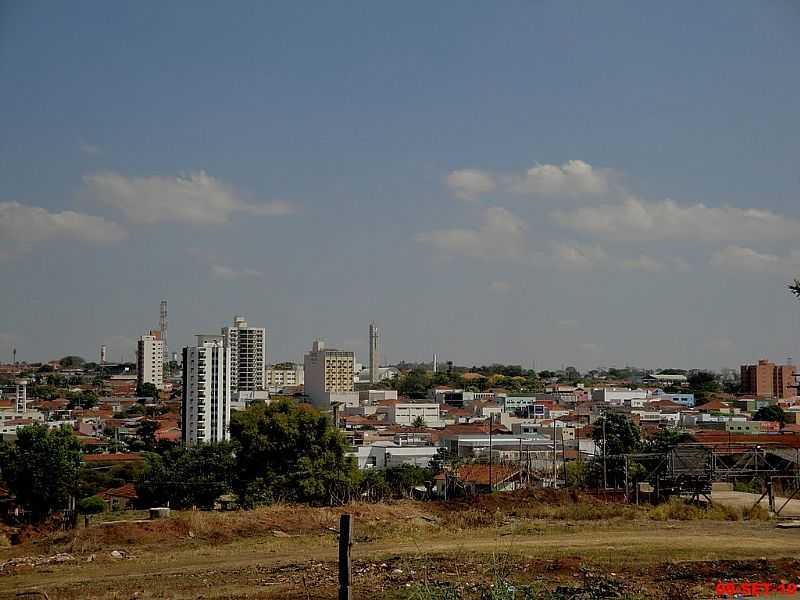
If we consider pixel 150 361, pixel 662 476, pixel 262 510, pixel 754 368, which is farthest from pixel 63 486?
pixel 150 361

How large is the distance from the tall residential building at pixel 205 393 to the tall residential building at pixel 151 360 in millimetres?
70243

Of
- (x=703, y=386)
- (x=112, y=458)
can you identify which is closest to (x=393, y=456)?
(x=112, y=458)

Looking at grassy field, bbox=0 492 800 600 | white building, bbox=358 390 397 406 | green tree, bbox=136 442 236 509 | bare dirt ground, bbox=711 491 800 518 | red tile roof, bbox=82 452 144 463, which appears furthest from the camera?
white building, bbox=358 390 397 406

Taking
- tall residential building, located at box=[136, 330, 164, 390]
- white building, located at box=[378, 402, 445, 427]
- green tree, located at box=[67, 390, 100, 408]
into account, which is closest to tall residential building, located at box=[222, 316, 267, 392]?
tall residential building, located at box=[136, 330, 164, 390]

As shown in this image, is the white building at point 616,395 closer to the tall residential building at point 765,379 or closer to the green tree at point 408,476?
the tall residential building at point 765,379

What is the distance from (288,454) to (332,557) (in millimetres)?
11885

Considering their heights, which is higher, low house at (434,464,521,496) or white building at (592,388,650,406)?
low house at (434,464,521,496)

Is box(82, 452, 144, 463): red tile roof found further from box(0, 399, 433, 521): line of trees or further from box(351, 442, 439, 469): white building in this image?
box(351, 442, 439, 469): white building

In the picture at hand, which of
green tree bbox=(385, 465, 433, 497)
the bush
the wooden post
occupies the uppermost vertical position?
the wooden post

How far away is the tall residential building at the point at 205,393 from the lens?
63.2 m

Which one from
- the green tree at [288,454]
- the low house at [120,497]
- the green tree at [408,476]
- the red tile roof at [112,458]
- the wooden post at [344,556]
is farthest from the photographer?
the red tile roof at [112,458]

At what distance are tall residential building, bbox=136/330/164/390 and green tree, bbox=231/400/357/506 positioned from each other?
11435 centimetres

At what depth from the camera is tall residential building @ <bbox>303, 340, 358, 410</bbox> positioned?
114 m

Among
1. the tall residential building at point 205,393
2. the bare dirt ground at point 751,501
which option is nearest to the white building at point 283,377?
the tall residential building at point 205,393
